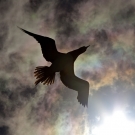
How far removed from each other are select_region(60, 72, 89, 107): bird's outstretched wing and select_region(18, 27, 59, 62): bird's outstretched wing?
5.13 feet

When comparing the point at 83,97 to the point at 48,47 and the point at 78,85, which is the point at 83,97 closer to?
the point at 78,85

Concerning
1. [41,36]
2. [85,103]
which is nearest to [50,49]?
[41,36]

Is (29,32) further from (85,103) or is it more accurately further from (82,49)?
(85,103)

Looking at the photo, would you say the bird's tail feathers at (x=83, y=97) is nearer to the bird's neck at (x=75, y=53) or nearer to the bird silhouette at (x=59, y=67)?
the bird silhouette at (x=59, y=67)

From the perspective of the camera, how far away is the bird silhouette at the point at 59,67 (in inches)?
604

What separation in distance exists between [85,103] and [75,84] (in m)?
1.54

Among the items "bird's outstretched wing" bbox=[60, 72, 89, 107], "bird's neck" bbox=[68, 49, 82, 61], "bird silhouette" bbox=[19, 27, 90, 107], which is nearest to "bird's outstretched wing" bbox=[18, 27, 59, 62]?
"bird silhouette" bbox=[19, 27, 90, 107]

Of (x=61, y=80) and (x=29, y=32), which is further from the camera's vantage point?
(x=61, y=80)

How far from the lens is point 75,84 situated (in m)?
17.0

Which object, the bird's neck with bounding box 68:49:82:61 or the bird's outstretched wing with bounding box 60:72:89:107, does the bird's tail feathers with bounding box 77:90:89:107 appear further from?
the bird's neck with bounding box 68:49:82:61

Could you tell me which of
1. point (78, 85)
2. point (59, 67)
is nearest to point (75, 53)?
point (59, 67)

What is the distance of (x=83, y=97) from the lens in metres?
16.3

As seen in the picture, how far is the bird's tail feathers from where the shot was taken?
631 inches

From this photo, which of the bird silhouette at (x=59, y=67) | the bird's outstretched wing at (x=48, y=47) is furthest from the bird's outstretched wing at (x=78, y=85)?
the bird's outstretched wing at (x=48, y=47)
